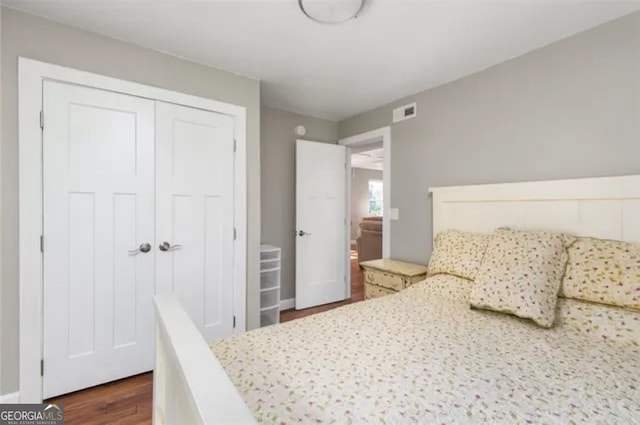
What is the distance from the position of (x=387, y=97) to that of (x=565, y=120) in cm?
157

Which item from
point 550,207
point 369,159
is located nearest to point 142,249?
point 550,207

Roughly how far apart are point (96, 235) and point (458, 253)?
2.53 m

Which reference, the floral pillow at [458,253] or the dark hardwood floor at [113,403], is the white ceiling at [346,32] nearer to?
the floral pillow at [458,253]

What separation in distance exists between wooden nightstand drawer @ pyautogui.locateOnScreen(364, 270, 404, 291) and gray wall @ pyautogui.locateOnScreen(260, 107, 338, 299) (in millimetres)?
1137

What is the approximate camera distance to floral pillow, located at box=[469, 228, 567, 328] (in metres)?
1.49

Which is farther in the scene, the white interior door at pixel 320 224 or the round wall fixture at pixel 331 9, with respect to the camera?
the white interior door at pixel 320 224

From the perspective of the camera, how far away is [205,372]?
0.69 m

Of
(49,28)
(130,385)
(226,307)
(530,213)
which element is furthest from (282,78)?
(130,385)

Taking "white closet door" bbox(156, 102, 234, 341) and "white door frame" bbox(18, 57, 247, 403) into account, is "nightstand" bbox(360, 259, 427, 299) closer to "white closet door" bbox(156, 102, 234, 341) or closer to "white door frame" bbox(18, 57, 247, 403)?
"white closet door" bbox(156, 102, 234, 341)

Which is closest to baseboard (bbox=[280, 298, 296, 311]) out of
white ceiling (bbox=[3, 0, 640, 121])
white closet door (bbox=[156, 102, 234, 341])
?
white closet door (bbox=[156, 102, 234, 341])

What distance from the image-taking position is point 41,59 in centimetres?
177

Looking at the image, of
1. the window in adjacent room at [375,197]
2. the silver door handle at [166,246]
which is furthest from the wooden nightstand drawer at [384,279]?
the window in adjacent room at [375,197]

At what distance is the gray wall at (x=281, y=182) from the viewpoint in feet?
11.2

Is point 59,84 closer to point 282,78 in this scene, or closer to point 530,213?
point 282,78
